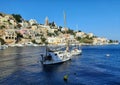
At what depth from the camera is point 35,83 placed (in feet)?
172

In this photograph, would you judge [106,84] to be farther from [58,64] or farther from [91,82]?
[58,64]

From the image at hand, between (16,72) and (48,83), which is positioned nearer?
(48,83)

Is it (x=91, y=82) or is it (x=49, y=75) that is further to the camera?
(x=49, y=75)

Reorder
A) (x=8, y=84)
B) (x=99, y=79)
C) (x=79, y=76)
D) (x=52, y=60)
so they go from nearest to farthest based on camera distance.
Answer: (x=8, y=84) → (x=99, y=79) → (x=79, y=76) → (x=52, y=60)

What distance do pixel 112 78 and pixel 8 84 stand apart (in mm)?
23220

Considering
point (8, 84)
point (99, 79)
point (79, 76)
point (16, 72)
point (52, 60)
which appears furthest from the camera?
point (52, 60)

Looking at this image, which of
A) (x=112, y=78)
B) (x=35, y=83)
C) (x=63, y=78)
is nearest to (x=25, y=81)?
(x=35, y=83)

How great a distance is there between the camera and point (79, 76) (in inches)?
2393

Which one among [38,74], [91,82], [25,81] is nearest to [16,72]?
[38,74]

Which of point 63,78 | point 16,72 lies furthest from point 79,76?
point 16,72

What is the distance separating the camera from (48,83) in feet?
173

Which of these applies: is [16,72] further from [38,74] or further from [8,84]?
[8,84]

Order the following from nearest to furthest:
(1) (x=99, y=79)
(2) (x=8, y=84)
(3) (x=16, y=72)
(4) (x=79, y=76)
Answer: (2) (x=8, y=84) → (1) (x=99, y=79) → (4) (x=79, y=76) → (3) (x=16, y=72)

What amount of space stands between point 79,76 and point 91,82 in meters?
7.43
